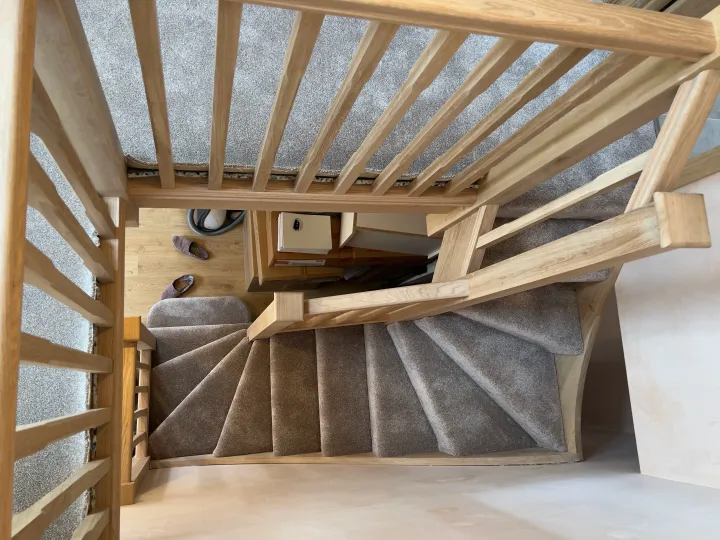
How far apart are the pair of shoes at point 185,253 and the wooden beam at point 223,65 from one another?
2.62m

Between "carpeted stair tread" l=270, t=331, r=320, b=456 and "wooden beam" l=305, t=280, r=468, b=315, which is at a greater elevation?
"wooden beam" l=305, t=280, r=468, b=315

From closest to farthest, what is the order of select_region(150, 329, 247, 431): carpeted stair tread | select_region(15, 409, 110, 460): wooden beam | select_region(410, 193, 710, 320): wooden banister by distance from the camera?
select_region(15, 409, 110, 460): wooden beam < select_region(410, 193, 710, 320): wooden banister < select_region(150, 329, 247, 431): carpeted stair tread

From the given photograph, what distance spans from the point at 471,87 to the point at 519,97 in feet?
0.58

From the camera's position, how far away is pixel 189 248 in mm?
4246

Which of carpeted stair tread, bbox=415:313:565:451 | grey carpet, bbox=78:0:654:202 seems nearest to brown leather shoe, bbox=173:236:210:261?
carpeted stair tread, bbox=415:313:565:451

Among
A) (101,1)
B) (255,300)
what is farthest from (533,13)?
(255,300)

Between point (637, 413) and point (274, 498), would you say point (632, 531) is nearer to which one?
point (637, 413)

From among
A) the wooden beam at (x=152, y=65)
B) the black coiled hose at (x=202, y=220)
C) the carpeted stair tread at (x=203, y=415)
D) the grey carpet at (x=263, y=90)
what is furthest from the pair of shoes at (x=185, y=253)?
the wooden beam at (x=152, y=65)

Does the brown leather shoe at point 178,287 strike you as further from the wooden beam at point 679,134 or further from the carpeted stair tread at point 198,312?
the wooden beam at point 679,134

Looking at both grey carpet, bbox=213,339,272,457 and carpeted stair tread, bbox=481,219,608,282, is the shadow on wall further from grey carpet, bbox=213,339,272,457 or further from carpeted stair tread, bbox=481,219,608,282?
grey carpet, bbox=213,339,272,457

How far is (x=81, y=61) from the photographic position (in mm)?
1113

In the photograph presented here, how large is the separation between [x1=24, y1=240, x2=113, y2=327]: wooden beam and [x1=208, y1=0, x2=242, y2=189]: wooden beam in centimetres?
53

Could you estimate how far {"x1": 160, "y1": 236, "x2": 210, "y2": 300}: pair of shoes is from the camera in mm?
4117

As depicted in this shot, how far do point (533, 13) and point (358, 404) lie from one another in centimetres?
256
